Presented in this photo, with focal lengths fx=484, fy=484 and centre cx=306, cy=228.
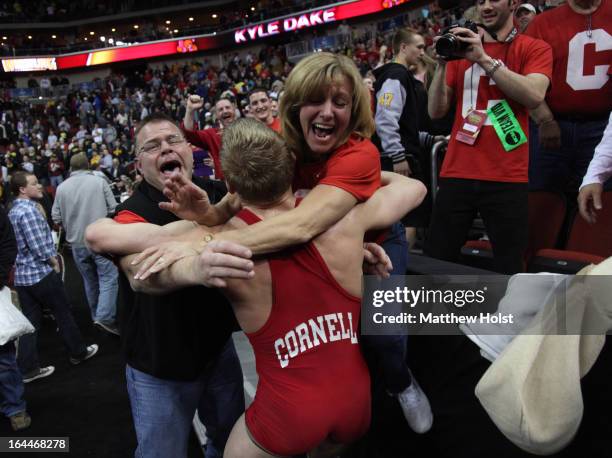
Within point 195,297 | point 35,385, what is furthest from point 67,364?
point 195,297

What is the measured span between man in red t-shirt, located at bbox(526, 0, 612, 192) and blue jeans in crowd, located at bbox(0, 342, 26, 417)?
371 centimetres

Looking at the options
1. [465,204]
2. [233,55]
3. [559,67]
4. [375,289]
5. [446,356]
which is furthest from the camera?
[233,55]

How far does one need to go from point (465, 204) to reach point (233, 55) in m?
29.0

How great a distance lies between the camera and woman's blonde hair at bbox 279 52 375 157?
1.59 meters

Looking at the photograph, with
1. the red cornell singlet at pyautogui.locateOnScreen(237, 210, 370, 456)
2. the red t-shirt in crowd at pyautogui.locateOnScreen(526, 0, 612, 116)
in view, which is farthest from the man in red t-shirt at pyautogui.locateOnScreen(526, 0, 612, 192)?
the red cornell singlet at pyautogui.locateOnScreen(237, 210, 370, 456)

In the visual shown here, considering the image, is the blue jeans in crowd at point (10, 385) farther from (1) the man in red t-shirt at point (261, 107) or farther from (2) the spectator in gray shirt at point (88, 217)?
(1) the man in red t-shirt at point (261, 107)

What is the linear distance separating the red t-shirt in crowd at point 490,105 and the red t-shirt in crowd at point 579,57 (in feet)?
0.88

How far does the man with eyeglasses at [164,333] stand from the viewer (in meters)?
1.76

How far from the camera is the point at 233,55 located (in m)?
29.0

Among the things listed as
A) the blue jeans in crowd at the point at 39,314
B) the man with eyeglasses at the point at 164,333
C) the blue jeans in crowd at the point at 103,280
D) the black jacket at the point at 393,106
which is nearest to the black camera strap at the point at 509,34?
the black jacket at the point at 393,106

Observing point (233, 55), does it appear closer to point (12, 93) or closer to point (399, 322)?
point (12, 93)

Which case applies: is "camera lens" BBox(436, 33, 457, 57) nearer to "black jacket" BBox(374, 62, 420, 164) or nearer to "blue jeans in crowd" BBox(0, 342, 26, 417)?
"black jacket" BBox(374, 62, 420, 164)

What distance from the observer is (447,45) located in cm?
219

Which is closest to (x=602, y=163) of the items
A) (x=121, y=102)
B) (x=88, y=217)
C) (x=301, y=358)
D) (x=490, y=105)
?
(x=490, y=105)
